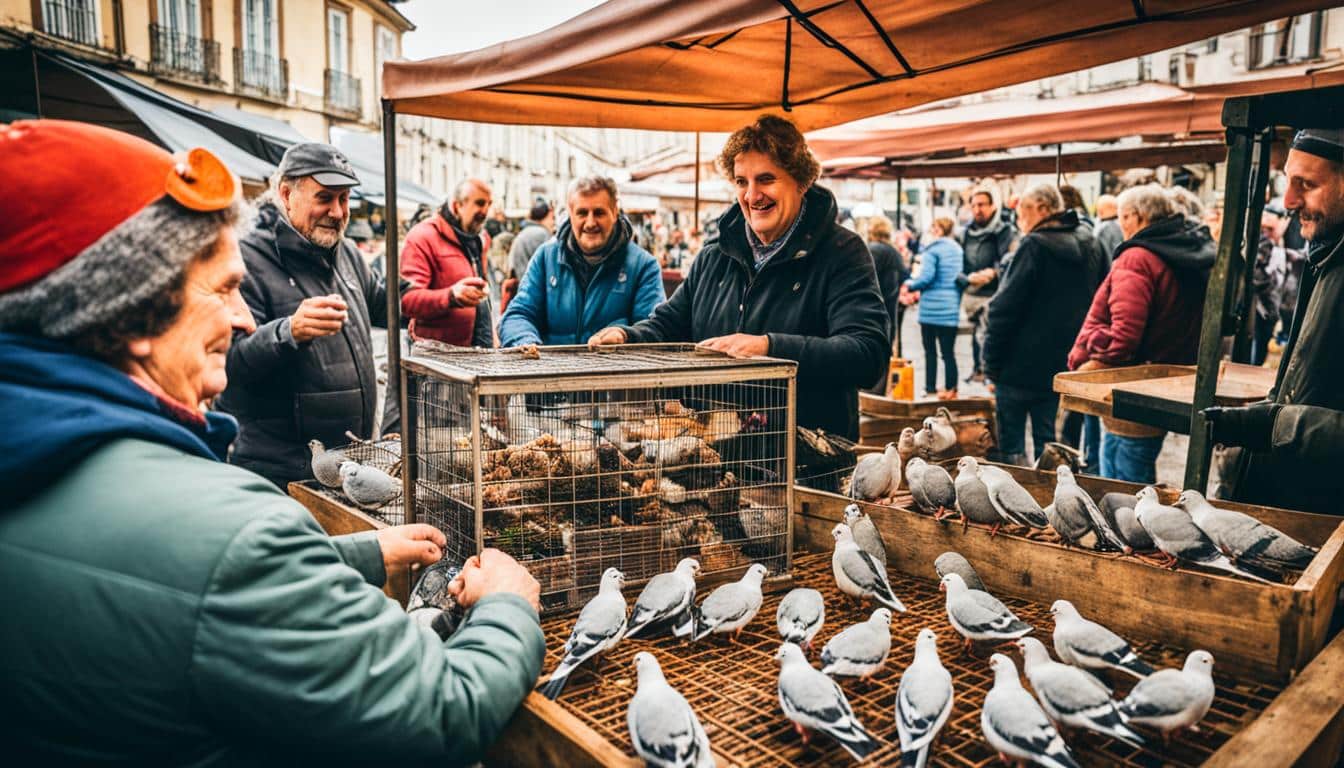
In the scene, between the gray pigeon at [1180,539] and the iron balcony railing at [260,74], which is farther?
the iron balcony railing at [260,74]

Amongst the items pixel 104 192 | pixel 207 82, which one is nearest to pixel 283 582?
pixel 104 192

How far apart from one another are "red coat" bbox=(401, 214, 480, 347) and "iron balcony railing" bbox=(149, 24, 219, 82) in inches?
868

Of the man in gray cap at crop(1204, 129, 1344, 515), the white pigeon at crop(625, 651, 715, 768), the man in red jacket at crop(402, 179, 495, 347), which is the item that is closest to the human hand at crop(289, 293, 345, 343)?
the white pigeon at crop(625, 651, 715, 768)

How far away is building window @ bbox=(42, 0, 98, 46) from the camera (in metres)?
20.4

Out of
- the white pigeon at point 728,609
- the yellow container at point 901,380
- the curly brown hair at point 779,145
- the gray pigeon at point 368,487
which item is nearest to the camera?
the white pigeon at point 728,609

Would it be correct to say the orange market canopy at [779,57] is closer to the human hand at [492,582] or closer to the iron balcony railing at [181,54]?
the human hand at [492,582]

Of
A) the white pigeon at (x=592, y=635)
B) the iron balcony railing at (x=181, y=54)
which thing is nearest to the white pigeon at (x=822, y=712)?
the white pigeon at (x=592, y=635)

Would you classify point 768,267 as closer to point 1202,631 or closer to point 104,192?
point 1202,631

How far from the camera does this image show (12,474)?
3.89 ft

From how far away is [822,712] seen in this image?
66.9 inches

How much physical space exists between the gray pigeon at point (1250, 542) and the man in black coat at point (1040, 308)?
425 centimetres

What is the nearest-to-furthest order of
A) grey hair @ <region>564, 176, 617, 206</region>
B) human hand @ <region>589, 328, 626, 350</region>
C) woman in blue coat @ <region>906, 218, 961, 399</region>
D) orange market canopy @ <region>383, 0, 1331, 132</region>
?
orange market canopy @ <region>383, 0, 1331, 132</region>
human hand @ <region>589, 328, 626, 350</region>
grey hair @ <region>564, 176, 617, 206</region>
woman in blue coat @ <region>906, 218, 961, 399</region>

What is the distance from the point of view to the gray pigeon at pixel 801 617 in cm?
215

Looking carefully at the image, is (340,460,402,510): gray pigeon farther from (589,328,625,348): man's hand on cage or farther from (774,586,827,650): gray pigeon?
(774,586,827,650): gray pigeon
